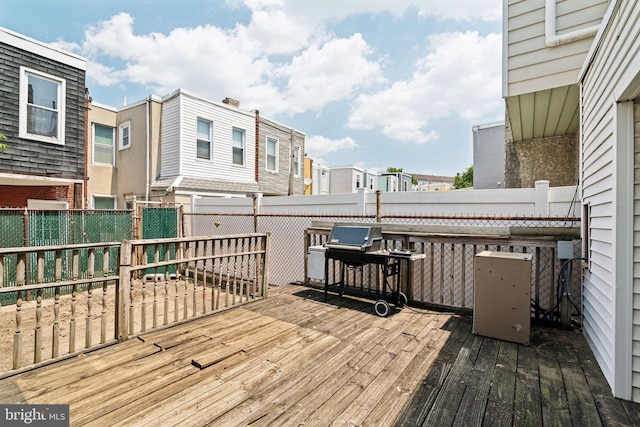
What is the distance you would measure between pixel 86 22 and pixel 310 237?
8.18 metres

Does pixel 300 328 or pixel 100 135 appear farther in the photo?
pixel 100 135

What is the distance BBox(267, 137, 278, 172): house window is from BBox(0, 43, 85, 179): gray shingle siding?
6.69 metres

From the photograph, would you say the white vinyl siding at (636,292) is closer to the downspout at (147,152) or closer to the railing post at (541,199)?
the railing post at (541,199)

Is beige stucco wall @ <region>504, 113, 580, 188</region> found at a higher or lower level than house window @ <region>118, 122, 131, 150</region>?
lower

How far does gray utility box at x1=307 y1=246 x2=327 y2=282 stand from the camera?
4.68 m

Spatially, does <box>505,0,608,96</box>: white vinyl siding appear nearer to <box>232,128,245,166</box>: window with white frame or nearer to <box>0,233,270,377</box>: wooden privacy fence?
<box>0,233,270,377</box>: wooden privacy fence

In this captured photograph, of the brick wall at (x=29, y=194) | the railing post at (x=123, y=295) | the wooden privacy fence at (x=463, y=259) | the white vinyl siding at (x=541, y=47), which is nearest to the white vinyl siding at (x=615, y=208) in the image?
the wooden privacy fence at (x=463, y=259)

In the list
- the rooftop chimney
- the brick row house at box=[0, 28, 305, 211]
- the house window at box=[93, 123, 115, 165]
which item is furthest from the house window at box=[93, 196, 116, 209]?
the rooftop chimney

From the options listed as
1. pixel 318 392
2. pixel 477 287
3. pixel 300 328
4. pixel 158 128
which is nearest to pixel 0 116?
pixel 158 128

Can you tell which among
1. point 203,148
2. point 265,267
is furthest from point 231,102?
point 265,267

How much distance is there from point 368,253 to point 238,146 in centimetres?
950

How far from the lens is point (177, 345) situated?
116 inches

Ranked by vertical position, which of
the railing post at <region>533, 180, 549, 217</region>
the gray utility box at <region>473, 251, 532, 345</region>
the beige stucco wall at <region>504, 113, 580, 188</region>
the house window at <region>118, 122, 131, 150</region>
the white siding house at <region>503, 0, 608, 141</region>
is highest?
the house window at <region>118, 122, 131, 150</region>

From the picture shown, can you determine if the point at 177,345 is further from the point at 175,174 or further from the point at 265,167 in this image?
the point at 265,167
